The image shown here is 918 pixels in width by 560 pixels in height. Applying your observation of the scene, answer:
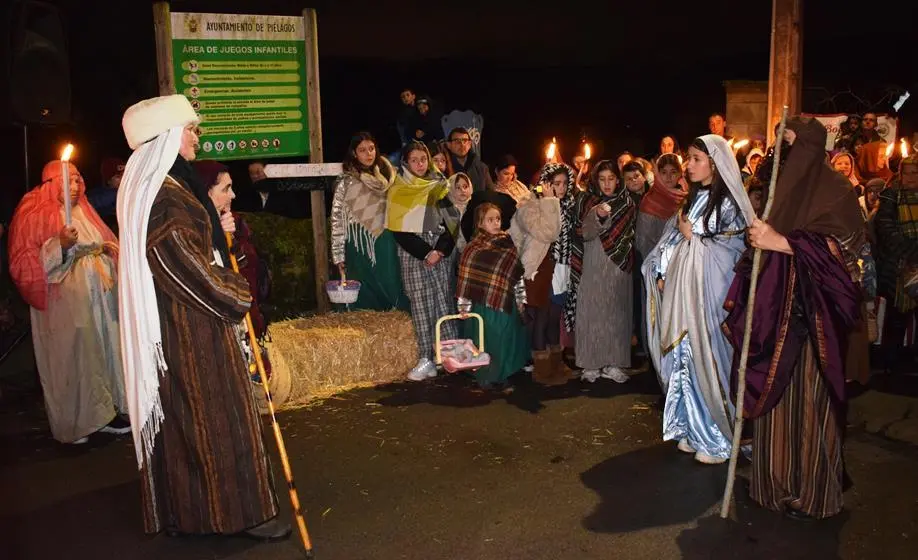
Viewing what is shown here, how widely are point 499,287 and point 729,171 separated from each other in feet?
9.21

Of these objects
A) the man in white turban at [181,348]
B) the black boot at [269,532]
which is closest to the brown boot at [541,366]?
the black boot at [269,532]

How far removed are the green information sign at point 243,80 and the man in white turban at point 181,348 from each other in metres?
3.74

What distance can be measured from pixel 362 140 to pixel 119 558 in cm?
473

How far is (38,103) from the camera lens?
8.26 metres

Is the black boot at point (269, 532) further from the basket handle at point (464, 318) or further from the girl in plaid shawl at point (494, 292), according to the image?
the girl in plaid shawl at point (494, 292)

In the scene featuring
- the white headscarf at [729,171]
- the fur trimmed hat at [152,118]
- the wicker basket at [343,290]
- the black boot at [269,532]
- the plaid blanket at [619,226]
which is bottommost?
the black boot at [269,532]

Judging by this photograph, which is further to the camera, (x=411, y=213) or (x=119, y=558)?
(x=411, y=213)

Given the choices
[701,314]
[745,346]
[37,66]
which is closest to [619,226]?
[701,314]

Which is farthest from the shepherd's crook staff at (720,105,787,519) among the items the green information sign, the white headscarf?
the green information sign

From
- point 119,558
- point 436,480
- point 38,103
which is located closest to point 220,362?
point 119,558

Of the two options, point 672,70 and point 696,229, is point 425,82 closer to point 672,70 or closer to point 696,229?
point 672,70

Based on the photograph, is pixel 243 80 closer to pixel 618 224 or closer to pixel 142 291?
pixel 618 224

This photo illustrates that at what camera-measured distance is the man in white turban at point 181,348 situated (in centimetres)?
459

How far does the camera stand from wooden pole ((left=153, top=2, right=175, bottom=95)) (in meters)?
8.10
